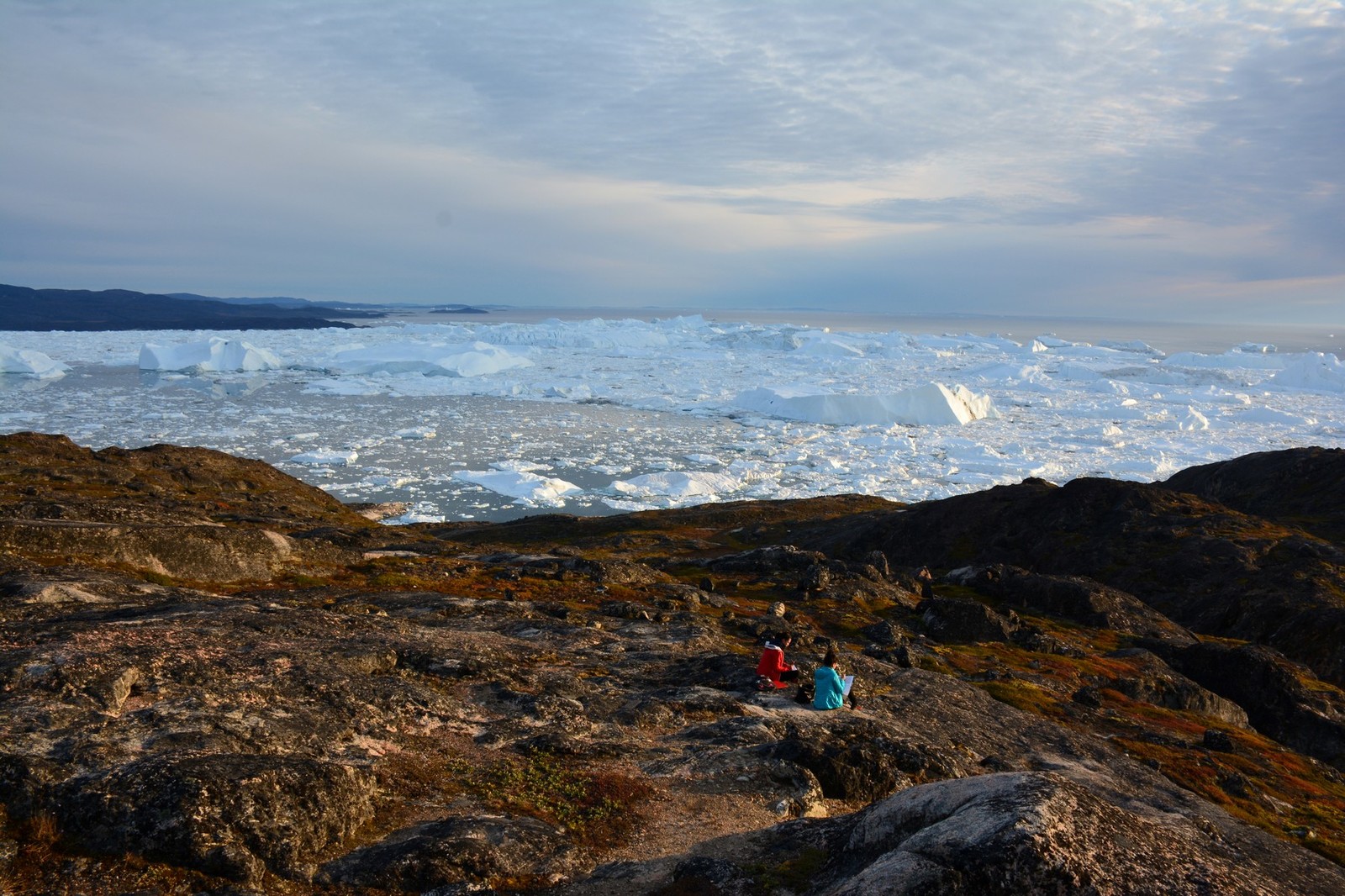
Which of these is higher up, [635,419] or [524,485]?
[635,419]

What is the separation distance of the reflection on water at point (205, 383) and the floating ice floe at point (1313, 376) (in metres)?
188

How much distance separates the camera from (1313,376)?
159m

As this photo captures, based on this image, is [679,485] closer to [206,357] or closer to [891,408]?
[891,408]

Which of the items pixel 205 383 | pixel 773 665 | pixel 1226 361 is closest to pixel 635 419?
pixel 205 383

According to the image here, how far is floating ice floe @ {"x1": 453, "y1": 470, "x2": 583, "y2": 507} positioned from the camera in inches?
2770

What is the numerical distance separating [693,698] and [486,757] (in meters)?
4.70

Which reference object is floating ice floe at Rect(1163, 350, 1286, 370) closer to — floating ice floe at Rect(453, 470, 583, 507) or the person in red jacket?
floating ice floe at Rect(453, 470, 583, 507)

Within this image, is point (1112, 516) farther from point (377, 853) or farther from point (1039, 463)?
point (377, 853)

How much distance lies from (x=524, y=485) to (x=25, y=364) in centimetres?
10676

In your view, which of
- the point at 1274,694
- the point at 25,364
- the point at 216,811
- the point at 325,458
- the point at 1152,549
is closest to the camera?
the point at 216,811

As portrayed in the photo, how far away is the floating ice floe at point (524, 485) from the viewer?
70369mm

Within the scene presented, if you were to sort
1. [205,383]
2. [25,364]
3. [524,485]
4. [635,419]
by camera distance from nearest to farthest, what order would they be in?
[524,485] < [635,419] < [25,364] < [205,383]

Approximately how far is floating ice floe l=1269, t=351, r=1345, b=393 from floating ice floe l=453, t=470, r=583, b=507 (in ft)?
509

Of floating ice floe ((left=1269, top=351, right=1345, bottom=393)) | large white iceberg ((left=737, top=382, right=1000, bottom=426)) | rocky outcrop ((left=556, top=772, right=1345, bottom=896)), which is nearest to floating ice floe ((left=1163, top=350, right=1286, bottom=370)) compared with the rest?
floating ice floe ((left=1269, top=351, right=1345, bottom=393))
